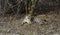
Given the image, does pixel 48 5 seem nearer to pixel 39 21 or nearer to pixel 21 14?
pixel 21 14

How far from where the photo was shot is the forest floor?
5.73 metres

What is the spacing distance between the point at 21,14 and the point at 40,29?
1.85 m

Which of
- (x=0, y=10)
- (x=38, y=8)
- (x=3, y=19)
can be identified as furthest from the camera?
(x=38, y=8)

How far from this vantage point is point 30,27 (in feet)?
20.0

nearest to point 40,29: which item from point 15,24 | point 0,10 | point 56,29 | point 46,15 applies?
point 56,29

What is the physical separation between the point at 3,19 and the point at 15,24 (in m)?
0.81

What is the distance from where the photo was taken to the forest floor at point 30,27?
18.8 ft

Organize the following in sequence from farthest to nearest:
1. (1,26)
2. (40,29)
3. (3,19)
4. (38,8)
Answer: (38,8) < (3,19) < (1,26) < (40,29)

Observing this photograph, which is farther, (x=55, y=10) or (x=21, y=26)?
(x=55, y=10)

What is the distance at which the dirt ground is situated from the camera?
5734 millimetres

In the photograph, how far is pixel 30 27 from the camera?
609cm

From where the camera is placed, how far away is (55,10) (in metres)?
8.28

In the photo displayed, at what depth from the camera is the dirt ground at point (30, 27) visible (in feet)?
18.8

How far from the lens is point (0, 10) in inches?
297
